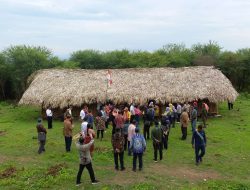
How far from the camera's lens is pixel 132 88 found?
1169 inches

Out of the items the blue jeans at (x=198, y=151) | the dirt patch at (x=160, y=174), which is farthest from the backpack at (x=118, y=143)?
the blue jeans at (x=198, y=151)

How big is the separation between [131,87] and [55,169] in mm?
15045

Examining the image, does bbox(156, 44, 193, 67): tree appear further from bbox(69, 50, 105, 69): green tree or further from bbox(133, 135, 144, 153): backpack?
bbox(133, 135, 144, 153): backpack

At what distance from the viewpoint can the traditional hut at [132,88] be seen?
94.2ft

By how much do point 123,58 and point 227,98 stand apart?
75.8 feet

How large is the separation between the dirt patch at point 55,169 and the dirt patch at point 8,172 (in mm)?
1427

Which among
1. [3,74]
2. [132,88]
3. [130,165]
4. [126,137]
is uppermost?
[3,74]

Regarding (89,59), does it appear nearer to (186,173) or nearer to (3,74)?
(3,74)

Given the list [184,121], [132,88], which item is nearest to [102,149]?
[184,121]

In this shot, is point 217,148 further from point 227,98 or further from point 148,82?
point 148,82

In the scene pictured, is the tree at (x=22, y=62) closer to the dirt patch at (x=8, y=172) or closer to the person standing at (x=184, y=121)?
the person standing at (x=184, y=121)

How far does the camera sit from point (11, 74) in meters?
44.9

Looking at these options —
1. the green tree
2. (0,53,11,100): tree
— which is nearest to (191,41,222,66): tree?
the green tree

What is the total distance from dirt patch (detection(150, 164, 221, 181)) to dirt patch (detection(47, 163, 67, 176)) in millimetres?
3664
